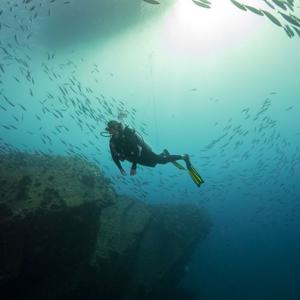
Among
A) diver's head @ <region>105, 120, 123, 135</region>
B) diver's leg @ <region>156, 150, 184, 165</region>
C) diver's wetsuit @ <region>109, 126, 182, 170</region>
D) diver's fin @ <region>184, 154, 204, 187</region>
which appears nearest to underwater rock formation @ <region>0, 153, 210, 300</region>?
diver's leg @ <region>156, 150, 184, 165</region>

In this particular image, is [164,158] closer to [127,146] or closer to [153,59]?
[127,146]

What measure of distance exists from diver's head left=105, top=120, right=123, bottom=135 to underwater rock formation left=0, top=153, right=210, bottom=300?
407 centimetres

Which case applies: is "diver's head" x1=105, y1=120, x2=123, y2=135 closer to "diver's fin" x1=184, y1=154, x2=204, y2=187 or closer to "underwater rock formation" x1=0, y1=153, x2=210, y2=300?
"diver's fin" x1=184, y1=154, x2=204, y2=187

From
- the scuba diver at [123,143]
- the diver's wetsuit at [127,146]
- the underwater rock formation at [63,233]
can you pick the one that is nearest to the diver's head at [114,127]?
the scuba diver at [123,143]

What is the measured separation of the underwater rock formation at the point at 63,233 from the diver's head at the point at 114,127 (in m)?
4.07

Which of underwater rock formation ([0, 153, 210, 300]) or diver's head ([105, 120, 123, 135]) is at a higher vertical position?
diver's head ([105, 120, 123, 135])

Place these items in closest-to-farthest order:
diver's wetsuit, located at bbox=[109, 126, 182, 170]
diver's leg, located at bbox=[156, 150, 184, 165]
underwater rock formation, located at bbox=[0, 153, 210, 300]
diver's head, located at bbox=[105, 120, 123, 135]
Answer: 1. diver's head, located at bbox=[105, 120, 123, 135]
2. diver's wetsuit, located at bbox=[109, 126, 182, 170]
3. diver's leg, located at bbox=[156, 150, 184, 165]
4. underwater rock formation, located at bbox=[0, 153, 210, 300]

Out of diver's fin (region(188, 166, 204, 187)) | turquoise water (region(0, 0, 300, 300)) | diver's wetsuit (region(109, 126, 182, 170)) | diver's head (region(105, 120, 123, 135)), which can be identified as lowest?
diver's fin (region(188, 166, 204, 187))

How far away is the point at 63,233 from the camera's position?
33.9 feet

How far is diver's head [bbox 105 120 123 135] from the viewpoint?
696cm

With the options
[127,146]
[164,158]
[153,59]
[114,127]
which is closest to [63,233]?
[164,158]

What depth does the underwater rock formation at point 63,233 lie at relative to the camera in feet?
30.5

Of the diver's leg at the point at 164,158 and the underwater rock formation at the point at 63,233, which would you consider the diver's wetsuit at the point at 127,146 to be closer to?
the diver's leg at the point at 164,158

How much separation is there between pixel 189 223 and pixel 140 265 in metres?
5.51
